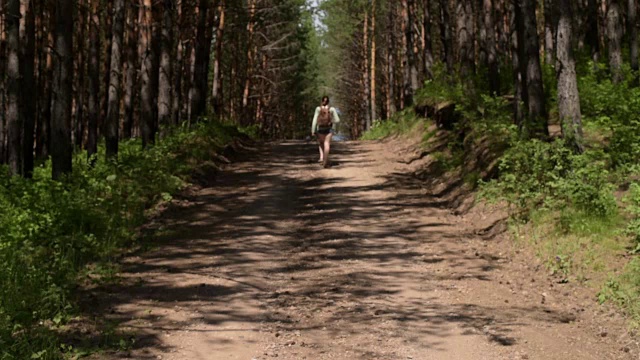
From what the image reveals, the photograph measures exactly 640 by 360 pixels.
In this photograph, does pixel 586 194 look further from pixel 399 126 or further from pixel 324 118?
pixel 399 126

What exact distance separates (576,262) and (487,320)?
2165 mm

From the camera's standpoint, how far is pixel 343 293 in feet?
26.3

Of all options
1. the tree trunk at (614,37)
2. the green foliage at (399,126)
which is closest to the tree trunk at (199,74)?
the green foliage at (399,126)

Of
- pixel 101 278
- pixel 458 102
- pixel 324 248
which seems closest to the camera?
pixel 101 278

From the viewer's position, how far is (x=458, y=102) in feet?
67.8

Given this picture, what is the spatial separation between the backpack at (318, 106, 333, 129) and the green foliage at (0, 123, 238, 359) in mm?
3705

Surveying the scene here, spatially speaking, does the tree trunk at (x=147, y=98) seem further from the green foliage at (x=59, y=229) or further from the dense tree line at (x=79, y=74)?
the green foliage at (x=59, y=229)

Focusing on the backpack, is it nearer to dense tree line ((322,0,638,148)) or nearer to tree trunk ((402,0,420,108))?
dense tree line ((322,0,638,148))

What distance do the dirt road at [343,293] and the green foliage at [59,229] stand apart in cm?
64

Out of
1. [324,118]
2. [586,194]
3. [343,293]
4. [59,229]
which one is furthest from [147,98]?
[586,194]

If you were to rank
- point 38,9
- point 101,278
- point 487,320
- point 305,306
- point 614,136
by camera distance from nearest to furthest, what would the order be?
point 487,320, point 305,306, point 101,278, point 614,136, point 38,9

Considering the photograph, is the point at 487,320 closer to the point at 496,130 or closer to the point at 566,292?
the point at 566,292

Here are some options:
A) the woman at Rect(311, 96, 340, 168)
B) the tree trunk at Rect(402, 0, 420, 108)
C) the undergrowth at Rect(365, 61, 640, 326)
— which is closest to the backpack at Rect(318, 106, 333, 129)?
the woman at Rect(311, 96, 340, 168)

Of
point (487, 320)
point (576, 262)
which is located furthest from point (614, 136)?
point (487, 320)
